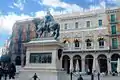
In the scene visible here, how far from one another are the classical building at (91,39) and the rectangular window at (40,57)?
28.1 meters

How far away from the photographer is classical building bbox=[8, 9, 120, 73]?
4206 centimetres

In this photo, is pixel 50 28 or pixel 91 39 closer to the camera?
pixel 50 28

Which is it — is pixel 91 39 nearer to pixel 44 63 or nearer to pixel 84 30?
pixel 84 30

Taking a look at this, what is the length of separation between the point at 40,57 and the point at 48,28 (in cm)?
272

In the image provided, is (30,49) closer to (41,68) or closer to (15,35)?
(41,68)

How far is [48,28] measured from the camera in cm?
1694

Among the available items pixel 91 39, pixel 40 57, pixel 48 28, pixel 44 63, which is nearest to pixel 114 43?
pixel 91 39

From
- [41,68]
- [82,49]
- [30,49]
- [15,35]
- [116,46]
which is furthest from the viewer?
[15,35]

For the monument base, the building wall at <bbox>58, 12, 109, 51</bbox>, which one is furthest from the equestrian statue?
the building wall at <bbox>58, 12, 109, 51</bbox>

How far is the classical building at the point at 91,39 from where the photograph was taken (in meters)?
42.1

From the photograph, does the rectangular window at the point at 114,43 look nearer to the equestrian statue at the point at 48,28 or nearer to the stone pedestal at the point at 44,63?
the equestrian statue at the point at 48,28

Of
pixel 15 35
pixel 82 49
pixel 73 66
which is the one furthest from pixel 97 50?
pixel 15 35

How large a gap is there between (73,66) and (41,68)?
31.2 m

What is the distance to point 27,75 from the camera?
15.7 m
